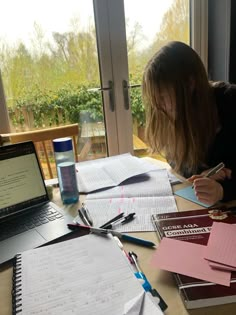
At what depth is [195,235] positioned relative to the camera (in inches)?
28.8

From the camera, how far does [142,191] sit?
1.03 m

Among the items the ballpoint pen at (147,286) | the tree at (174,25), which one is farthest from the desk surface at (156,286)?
the tree at (174,25)

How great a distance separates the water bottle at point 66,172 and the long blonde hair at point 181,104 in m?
0.38

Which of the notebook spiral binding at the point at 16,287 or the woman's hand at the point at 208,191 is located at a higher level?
the woman's hand at the point at 208,191

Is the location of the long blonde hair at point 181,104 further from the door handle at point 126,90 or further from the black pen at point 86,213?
the door handle at point 126,90

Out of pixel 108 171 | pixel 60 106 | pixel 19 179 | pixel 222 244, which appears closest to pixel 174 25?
pixel 60 106

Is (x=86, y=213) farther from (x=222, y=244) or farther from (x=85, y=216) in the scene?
(x=222, y=244)

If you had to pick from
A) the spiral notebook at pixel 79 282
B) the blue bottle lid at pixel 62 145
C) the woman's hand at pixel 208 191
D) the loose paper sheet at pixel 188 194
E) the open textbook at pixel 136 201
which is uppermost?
the blue bottle lid at pixel 62 145

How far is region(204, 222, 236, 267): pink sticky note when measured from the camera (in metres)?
0.63

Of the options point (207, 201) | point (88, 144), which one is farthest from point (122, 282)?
point (88, 144)

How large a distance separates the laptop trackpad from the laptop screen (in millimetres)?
125

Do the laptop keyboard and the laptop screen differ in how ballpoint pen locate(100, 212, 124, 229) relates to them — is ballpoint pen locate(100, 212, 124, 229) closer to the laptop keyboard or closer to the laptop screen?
the laptop keyboard

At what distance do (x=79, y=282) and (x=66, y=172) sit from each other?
17.4 inches

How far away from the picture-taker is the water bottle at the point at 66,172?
99 cm
